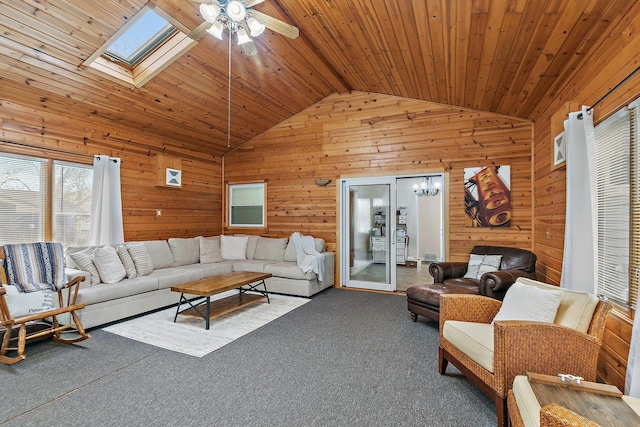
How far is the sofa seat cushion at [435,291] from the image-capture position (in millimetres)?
3412

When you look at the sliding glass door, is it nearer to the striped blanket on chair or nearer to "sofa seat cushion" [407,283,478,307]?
"sofa seat cushion" [407,283,478,307]

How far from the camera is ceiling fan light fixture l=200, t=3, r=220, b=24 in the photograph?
243cm

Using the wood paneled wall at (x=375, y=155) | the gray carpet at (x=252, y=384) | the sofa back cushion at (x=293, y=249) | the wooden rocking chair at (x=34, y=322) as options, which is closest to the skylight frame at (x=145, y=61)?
the wooden rocking chair at (x=34, y=322)

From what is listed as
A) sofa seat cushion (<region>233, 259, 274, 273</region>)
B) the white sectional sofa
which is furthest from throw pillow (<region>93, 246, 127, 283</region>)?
sofa seat cushion (<region>233, 259, 274, 273</region>)

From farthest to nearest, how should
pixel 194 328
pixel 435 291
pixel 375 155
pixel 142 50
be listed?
pixel 375 155 < pixel 142 50 < pixel 435 291 < pixel 194 328

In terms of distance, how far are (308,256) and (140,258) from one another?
2439 mm

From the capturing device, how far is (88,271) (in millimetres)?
3604

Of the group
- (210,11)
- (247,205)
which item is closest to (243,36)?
(210,11)

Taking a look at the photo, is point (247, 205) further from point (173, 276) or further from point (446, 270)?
point (446, 270)

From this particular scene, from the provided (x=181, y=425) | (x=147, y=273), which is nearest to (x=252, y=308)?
(x=147, y=273)

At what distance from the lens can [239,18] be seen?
2.52 meters

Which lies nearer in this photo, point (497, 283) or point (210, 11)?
point (210, 11)

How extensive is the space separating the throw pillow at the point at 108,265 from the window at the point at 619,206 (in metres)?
4.89

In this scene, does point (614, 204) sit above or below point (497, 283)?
above
